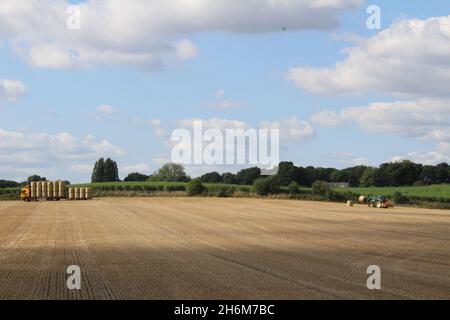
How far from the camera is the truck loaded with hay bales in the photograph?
7581 cm

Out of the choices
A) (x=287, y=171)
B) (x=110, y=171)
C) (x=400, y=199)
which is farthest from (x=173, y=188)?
(x=110, y=171)

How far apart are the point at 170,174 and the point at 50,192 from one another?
194ft

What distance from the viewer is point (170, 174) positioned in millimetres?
135625

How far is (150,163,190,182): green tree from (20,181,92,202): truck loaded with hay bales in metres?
→ 52.0

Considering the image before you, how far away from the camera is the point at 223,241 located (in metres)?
27.0

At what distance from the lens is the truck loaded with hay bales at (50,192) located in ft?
249

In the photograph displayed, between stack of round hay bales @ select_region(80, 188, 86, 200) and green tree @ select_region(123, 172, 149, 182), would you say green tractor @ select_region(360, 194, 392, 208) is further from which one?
green tree @ select_region(123, 172, 149, 182)

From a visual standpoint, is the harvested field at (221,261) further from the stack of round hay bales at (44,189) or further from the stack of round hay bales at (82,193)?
the stack of round hay bales at (82,193)

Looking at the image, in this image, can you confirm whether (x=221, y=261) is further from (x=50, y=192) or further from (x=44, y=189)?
(x=50, y=192)

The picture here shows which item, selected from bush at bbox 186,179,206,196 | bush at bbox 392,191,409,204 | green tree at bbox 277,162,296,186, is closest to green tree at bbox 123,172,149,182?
green tree at bbox 277,162,296,186

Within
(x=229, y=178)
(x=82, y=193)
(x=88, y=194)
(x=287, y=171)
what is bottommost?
(x=88, y=194)

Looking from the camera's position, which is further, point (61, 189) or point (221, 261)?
point (61, 189)
